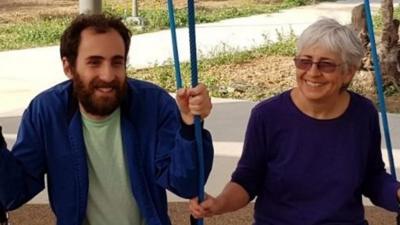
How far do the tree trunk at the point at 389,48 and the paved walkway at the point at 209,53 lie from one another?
912 mm

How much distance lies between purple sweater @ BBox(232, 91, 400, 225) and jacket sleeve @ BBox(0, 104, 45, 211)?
2.23ft

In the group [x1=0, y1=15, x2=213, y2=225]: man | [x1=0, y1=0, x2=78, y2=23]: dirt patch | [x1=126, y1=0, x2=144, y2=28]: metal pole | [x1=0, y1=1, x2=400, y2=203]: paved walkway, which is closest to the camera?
[x1=0, y1=15, x2=213, y2=225]: man

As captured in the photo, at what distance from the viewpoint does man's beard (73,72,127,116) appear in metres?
2.40

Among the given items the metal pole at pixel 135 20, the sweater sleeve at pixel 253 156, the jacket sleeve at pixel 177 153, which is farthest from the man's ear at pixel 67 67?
the metal pole at pixel 135 20

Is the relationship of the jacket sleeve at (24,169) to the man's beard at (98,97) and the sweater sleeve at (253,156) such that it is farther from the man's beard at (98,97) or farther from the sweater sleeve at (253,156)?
the sweater sleeve at (253,156)

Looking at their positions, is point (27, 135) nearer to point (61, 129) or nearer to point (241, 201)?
point (61, 129)

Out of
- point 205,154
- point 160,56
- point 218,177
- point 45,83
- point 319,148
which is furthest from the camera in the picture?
point 160,56

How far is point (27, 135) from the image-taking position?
2514mm

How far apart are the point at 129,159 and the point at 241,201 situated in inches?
16.7

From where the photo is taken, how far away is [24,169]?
8.19ft

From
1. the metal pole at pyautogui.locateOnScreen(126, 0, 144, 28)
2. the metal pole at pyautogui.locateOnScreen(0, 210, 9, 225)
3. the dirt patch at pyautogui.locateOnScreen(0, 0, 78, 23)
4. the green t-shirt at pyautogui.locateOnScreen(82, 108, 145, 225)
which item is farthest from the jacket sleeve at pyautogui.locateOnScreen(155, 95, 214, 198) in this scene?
the dirt patch at pyautogui.locateOnScreen(0, 0, 78, 23)

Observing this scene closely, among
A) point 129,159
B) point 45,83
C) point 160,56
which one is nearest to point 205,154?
point 129,159

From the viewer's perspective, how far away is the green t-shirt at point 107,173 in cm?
255

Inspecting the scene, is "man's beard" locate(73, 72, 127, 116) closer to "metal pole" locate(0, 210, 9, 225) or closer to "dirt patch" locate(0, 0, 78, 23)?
"metal pole" locate(0, 210, 9, 225)
